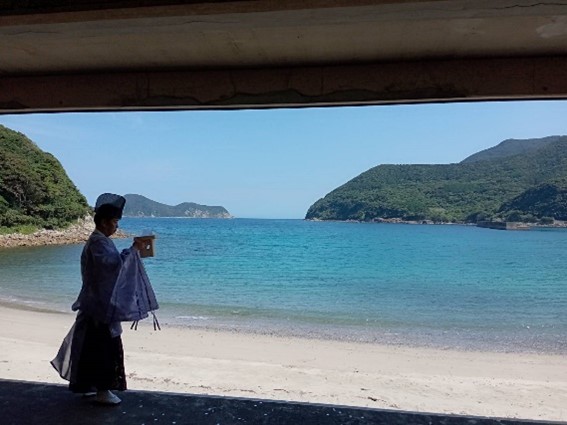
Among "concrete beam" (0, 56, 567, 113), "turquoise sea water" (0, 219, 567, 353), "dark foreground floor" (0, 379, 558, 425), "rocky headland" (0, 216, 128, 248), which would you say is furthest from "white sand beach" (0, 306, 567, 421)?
"rocky headland" (0, 216, 128, 248)

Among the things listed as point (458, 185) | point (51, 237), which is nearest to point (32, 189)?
point (51, 237)

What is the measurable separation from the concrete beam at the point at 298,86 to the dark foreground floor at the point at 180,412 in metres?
2.19

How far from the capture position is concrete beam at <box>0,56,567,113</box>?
3.41 meters

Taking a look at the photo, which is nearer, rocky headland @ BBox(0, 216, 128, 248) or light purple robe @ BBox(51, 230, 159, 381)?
light purple robe @ BBox(51, 230, 159, 381)

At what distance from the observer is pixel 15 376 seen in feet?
20.8

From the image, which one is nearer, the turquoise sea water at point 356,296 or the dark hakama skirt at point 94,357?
the dark hakama skirt at point 94,357

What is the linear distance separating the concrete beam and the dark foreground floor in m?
2.19

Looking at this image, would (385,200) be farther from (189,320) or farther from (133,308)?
(133,308)

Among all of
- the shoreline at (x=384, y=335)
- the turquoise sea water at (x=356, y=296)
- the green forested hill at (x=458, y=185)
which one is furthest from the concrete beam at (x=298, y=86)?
the green forested hill at (x=458, y=185)

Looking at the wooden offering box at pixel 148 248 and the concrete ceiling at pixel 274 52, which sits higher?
the concrete ceiling at pixel 274 52

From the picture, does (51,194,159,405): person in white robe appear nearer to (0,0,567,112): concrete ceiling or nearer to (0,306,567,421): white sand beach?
(0,0,567,112): concrete ceiling

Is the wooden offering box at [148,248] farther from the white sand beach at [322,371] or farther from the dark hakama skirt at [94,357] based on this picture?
the white sand beach at [322,371]

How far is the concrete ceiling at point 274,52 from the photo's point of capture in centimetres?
249

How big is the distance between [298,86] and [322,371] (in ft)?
17.0
